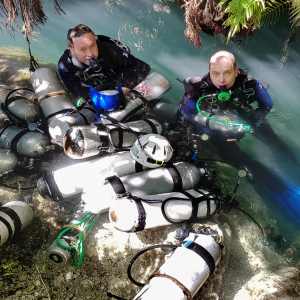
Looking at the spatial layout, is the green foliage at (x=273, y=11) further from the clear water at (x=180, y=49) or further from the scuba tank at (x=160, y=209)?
the scuba tank at (x=160, y=209)

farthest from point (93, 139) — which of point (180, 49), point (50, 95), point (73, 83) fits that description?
point (180, 49)

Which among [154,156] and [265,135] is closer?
[154,156]

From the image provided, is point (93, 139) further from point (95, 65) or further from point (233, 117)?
point (233, 117)

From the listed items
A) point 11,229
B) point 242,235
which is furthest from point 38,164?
point 242,235

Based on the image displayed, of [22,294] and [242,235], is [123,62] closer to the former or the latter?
[242,235]

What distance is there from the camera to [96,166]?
3.58 meters

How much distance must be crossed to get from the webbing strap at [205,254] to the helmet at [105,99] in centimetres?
286

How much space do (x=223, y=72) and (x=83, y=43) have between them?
2.88 metres

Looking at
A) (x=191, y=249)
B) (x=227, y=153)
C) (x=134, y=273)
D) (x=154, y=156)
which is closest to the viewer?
(x=191, y=249)

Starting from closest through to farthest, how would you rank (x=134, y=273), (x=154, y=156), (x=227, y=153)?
(x=134, y=273), (x=154, y=156), (x=227, y=153)

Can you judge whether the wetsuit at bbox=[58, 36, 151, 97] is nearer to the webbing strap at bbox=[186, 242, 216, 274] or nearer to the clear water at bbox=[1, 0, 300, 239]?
the clear water at bbox=[1, 0, 300, 239]

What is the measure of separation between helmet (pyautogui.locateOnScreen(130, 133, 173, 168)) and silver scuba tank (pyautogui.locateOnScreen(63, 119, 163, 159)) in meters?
0.32

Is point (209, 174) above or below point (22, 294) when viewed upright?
above

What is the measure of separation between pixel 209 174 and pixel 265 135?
210cm
